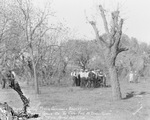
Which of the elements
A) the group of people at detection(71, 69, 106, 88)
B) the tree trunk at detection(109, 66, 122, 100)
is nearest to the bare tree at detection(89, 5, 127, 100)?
the tree trunk at detection(109, 66, 122, 100)

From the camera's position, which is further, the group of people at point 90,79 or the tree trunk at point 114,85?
the group of people at point 90,79

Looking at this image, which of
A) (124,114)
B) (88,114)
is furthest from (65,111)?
(124,114)

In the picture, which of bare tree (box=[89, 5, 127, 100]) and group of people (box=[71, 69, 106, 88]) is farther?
group of people (box=[71, 69, 106, 88])

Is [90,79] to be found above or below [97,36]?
below

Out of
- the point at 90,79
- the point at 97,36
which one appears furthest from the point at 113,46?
the point at 90,79

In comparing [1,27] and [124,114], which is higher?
[1,27]

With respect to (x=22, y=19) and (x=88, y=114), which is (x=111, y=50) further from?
(x=22, y=19)

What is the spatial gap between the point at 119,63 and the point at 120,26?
3826 cm

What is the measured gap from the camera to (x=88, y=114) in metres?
12.4

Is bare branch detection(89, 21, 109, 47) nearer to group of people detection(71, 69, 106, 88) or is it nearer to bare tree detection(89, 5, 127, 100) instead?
bare tree detection(89, 5, 127, 100)

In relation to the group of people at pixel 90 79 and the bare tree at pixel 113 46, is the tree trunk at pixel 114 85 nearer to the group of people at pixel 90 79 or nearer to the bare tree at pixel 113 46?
the bare tree at pixel 113 46

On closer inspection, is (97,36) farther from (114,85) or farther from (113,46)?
(114,85)

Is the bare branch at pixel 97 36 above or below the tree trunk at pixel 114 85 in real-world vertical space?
above

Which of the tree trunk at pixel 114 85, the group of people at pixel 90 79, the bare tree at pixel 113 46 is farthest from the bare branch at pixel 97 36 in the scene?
the group of people at pixel 90 79
